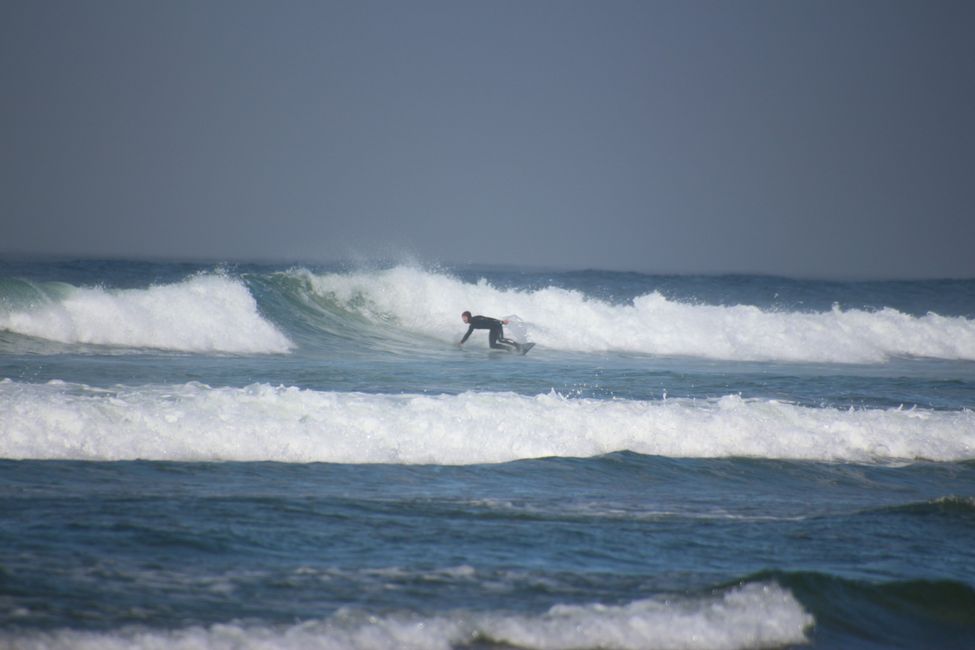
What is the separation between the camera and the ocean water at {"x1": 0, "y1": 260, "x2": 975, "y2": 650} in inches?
206

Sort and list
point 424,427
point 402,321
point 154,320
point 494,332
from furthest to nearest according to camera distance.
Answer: point 402,321 < point 494,332 < point 154,320 < point 424,427

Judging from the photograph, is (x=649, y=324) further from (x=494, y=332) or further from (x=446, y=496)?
(x=446, y=496)

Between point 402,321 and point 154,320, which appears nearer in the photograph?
point 154,320

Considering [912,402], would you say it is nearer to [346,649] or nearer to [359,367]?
[359,367]

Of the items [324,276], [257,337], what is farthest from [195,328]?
[324,276]

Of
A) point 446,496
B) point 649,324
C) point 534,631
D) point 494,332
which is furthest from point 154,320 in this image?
point 534,631

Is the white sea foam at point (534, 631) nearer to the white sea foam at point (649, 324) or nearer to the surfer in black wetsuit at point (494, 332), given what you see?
the surfer in black wetsuit at point (494, 332)

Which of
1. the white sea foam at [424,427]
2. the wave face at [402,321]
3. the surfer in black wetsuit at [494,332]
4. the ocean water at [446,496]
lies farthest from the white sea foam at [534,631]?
the surfer in black wetsuit at [494,332]

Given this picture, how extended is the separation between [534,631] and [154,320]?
1563 centimetres

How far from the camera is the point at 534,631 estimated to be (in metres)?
5.02

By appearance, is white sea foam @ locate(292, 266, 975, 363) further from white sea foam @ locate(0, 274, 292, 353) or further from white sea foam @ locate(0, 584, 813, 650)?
white sea foam @ locate(0, 584, 813, 650)

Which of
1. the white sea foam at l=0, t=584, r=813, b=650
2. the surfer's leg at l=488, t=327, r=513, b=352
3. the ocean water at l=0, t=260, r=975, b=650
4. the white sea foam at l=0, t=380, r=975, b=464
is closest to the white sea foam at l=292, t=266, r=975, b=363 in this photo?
the surfer's leg at l=488, t=327, r=513, b=352

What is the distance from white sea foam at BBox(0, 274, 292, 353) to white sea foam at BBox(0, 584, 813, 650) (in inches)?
544

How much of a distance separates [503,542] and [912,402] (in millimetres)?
10645
